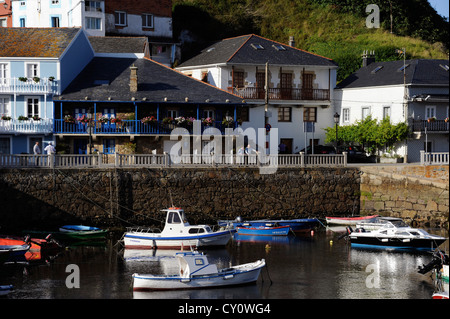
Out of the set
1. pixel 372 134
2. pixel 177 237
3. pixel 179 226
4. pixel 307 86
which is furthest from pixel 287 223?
pixel 307 86

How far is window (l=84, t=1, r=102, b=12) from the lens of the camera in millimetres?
67500

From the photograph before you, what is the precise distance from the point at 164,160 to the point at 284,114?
49.4 ft

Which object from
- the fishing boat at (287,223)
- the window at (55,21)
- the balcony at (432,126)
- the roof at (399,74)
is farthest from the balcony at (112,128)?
the window at (55,21)

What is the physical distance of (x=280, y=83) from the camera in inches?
2306

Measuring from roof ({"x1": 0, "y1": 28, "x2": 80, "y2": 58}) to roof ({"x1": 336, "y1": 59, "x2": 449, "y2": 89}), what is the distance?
20223mm

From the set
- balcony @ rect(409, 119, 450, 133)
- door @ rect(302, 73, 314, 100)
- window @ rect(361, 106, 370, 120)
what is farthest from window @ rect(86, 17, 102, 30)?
balcony @ rect(409, 119, 450, 133)

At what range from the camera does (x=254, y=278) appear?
31766mm

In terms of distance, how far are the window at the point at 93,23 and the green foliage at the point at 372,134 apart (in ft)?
73.6

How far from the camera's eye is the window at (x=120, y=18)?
7000cm

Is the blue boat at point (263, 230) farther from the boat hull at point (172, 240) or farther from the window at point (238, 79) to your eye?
the window at point (238, 79)

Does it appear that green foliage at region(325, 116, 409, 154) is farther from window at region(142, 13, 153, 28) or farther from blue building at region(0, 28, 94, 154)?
window at region(142, 13, 153, 28)

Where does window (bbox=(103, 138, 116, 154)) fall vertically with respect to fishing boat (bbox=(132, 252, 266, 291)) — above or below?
above

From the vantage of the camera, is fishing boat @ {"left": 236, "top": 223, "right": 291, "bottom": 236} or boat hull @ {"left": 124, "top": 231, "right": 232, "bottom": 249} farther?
fishing boat @ {"left": 236, "top": 223, "right": 291, "bottom": 236}
